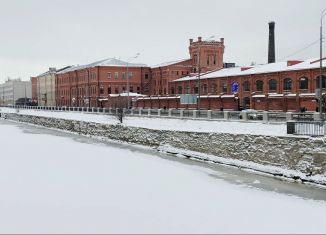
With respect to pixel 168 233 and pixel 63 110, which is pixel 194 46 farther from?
pixel 168 233

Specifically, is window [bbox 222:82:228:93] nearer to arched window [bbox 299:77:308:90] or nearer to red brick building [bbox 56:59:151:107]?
arched window [bbox 299:77:308:90]

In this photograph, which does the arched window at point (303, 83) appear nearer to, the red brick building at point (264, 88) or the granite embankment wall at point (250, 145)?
the red brick building at point (264, 88)

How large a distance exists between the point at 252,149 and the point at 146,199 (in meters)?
14.7

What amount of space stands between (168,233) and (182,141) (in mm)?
26770

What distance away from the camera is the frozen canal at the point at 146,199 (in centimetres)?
1933

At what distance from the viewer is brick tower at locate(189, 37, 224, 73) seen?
10138 cm

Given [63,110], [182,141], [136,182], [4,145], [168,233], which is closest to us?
[168,233]

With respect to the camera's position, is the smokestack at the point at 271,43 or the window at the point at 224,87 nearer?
the window at the point at 224,87

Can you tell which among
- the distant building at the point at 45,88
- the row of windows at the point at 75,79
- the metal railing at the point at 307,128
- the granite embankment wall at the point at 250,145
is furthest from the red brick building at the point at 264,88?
the distant building at the point at 45,88

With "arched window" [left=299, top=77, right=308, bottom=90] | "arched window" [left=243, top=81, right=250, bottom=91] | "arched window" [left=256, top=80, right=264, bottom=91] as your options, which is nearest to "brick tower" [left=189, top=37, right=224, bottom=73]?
"arched window" [left=243, top=81, right=250, bottom=91]

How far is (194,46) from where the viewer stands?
102375mm

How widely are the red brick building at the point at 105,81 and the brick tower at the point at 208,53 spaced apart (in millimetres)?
12625

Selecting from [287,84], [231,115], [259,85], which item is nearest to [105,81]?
[259,85]

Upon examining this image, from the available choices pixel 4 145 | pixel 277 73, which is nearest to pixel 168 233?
pixel 4 145
